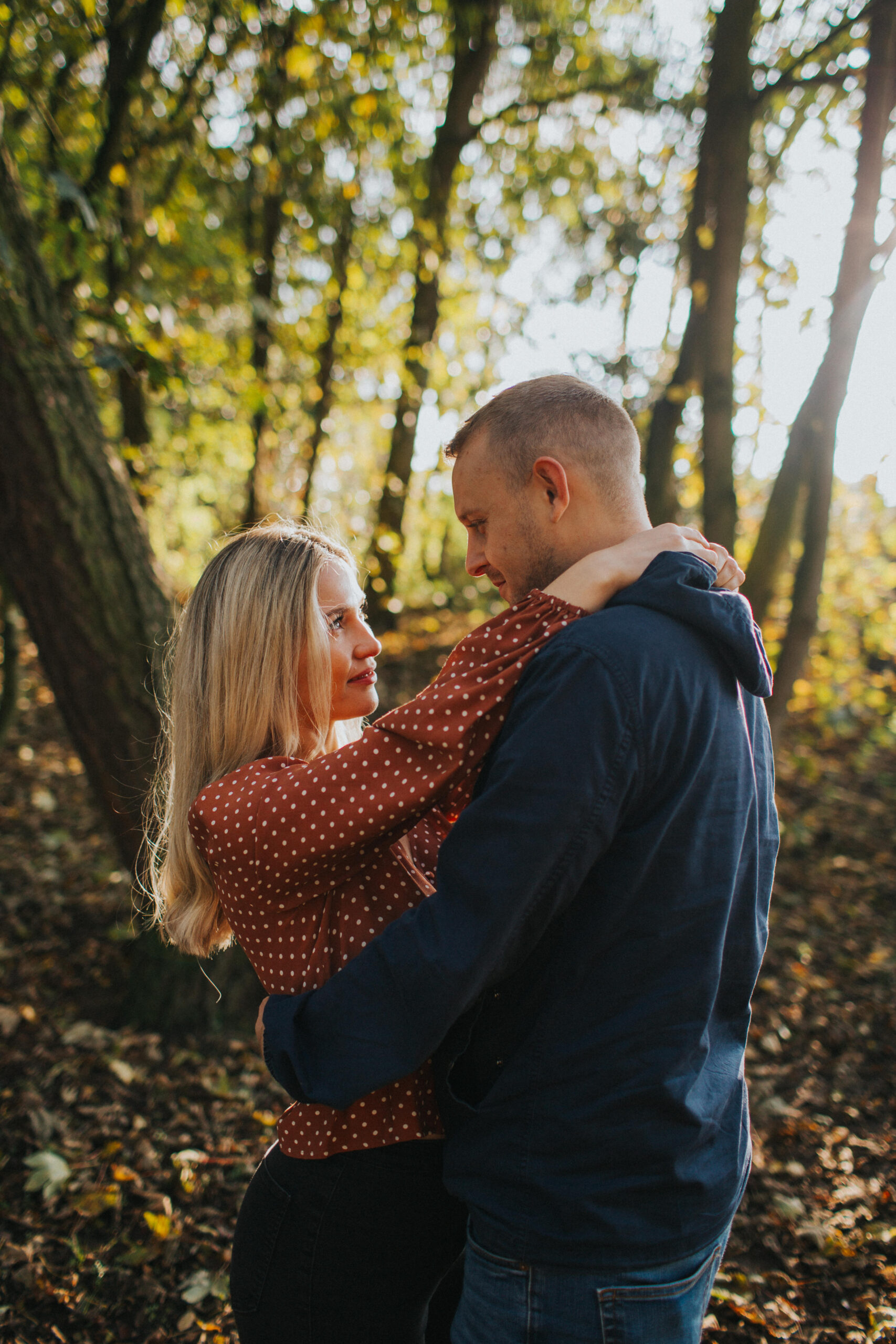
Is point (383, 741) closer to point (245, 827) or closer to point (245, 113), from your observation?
point (245, 827)

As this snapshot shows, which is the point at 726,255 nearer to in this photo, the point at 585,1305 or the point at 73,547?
the point at 73,547

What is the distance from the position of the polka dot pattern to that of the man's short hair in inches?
11.0

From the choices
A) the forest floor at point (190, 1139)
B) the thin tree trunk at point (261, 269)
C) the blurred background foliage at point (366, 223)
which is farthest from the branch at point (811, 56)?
the thin tree trunk at point (261, 269)

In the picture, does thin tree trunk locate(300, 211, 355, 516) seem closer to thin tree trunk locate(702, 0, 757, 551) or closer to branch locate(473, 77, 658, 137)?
branch locate(473, 77, 658, 137)

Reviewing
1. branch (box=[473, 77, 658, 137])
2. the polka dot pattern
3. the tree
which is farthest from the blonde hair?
branch (box=[473, 77, 658, 137])

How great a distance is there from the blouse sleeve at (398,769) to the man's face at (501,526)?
5.7 inches

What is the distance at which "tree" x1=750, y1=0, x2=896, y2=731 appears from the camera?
11.7 ft

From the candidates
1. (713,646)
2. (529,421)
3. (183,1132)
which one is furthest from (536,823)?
(183,1132)

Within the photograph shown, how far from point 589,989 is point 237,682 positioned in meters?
1.01

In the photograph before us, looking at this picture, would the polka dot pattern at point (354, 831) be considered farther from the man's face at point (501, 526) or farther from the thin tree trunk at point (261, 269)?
the thin tree trunk at point (261, 269)

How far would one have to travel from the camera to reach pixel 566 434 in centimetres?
160

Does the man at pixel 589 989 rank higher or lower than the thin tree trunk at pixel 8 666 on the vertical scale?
higher

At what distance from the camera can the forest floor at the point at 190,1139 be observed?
2609 mm

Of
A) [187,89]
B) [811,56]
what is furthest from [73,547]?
[187,89]
